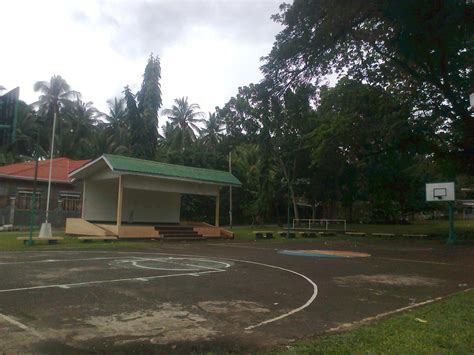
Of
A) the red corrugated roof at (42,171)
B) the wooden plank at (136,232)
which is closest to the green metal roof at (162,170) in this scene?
the wooden plank at (136,232)

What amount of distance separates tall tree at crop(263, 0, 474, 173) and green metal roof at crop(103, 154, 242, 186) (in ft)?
29.0

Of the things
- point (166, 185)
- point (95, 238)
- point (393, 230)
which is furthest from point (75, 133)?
point (393, 230)

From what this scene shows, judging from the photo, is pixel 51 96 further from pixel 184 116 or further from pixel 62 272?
pixel 62 272

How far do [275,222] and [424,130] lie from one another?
28821 millimetres

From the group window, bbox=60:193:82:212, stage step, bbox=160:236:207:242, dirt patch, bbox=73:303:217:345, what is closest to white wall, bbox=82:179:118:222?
stage step, bbox=160:236:207:242

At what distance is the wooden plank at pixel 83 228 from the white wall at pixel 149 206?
140 inches

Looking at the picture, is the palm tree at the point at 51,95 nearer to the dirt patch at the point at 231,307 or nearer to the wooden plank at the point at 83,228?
the wooden plank at the point at 83,228

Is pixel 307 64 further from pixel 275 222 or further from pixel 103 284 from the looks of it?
pixel 275 222

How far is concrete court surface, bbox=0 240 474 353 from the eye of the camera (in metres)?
5.55

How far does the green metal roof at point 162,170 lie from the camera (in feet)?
76.5

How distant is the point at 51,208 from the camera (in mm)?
33531

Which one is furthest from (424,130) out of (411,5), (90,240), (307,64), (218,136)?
(218,136)

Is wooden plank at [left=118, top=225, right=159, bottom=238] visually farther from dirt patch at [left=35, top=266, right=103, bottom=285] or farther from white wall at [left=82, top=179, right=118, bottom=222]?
dirt patch at [left=35, top=266, right=103, bottom=285]

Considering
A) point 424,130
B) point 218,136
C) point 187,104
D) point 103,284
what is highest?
point 187,104
